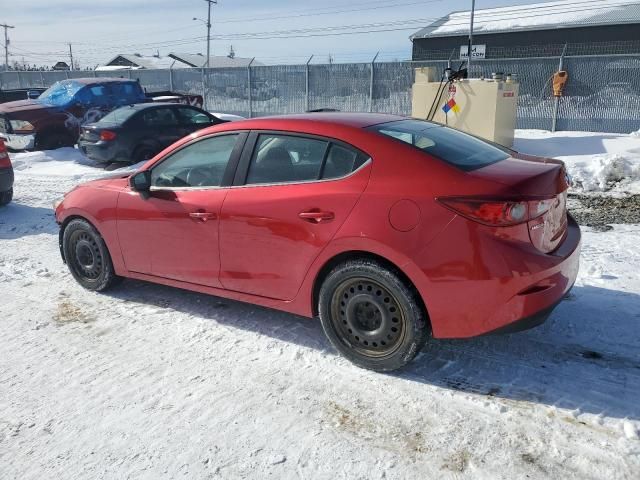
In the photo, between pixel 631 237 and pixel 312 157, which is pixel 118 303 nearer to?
pixel 312 157

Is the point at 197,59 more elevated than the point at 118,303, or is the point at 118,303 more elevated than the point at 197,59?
the point at 197,59

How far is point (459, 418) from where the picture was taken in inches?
119

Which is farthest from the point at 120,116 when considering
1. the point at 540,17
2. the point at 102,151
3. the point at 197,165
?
the point at 540,17

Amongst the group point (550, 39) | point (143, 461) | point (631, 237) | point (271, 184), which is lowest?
point (143, 461)

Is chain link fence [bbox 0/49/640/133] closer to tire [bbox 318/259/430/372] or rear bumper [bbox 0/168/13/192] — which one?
rear bumper [bbox 0/168/13/192]

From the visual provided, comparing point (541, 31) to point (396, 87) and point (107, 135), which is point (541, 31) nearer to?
point (396, 87)

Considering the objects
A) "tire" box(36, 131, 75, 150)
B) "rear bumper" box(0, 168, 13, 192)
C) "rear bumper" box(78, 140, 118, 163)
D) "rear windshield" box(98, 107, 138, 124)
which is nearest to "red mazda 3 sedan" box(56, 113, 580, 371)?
"rear bumper" box(0, 168, 13, 192)

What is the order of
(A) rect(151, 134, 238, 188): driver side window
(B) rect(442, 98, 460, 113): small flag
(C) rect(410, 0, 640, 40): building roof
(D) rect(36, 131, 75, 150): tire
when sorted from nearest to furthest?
(A) rect(151, 134, 238, 188): driver side window < (B) rect(442, 98, 460, 113): small flag < (D) rect(36, 131, 75, 150): tire < (C) rect(410, 0, 640, 40): building roof

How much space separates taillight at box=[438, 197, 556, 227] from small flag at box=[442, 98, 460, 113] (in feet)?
30.6

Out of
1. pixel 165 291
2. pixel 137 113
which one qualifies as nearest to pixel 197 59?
pixel 137 113

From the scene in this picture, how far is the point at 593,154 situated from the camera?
36.2 feet

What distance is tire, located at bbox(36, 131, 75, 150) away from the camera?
1336 cm

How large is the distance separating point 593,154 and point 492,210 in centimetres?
933

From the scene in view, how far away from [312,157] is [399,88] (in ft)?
45.3
